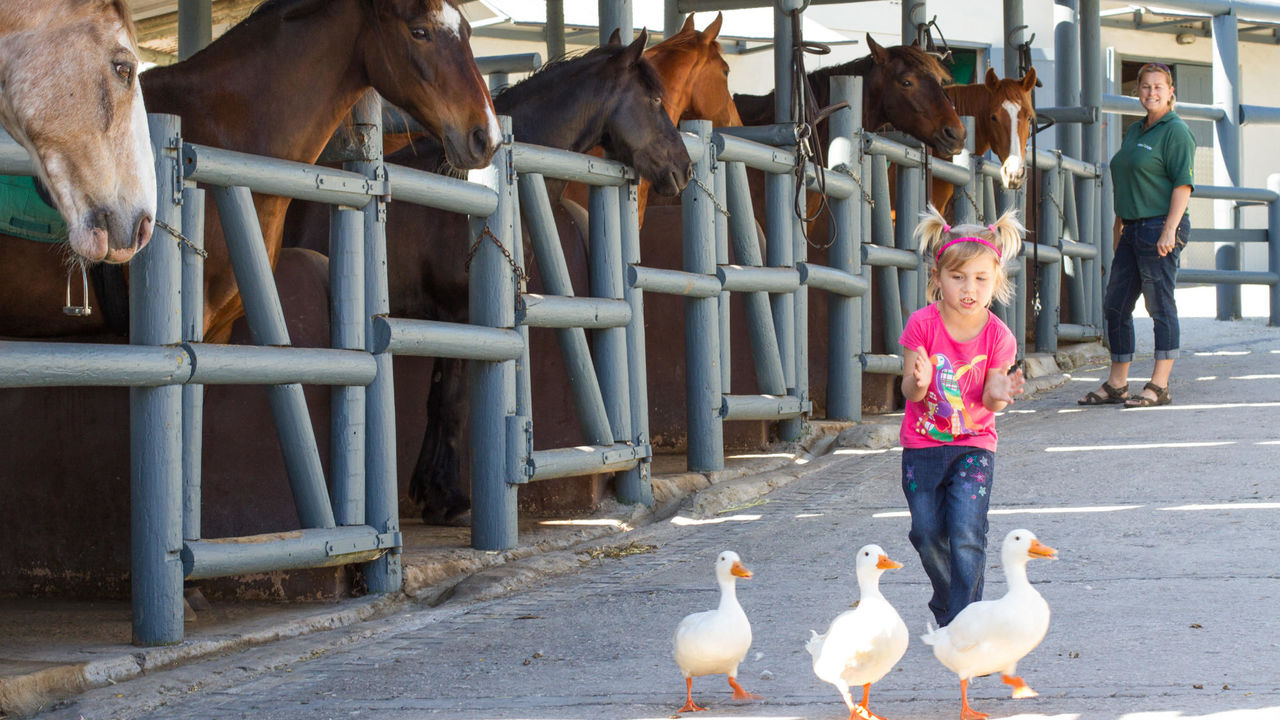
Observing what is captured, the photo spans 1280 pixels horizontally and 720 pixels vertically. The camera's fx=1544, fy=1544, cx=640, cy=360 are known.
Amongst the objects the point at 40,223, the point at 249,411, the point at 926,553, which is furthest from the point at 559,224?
the point at 926,553

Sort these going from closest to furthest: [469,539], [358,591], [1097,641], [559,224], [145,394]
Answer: [1097,641], [145,394], [358,591], [469,539], [559,224]

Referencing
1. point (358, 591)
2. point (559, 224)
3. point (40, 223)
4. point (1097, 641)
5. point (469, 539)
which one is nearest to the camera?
point (1097, 641)

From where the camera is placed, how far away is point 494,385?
538 cm

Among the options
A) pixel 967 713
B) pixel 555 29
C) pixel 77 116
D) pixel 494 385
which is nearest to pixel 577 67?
pixel 494 385

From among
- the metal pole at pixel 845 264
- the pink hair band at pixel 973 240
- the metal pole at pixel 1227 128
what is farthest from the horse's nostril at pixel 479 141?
the metal pole at pixel 1227 128

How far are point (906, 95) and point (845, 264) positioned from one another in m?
1.76

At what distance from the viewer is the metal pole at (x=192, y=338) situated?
4.04m

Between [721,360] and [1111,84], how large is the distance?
13.8m

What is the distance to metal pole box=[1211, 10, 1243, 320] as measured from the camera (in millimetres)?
14922

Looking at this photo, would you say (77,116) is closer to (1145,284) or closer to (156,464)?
(156,464)

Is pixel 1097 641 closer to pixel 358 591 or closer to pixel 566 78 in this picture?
pixel 358 591

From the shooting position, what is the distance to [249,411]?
15.7 feet

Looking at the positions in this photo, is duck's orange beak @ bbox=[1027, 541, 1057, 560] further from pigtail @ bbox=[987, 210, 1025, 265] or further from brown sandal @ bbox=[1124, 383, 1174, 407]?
brown sandal @ bbox=[1124, 383, 1174, 407]

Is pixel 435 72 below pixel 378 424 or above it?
above
